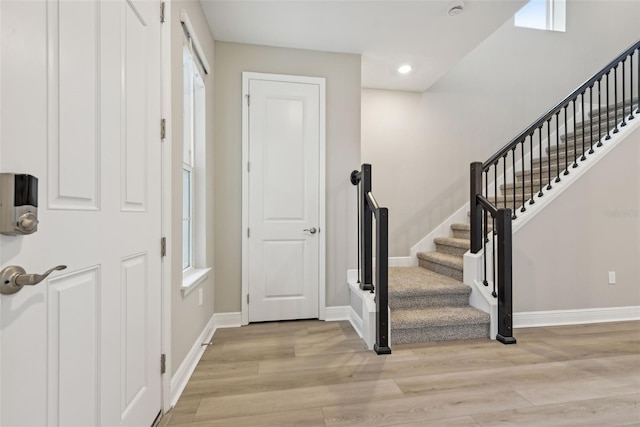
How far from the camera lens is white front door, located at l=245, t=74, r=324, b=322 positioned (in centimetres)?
279

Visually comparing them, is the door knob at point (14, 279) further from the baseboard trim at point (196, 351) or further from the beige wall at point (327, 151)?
the beige wall at point (327, 151)

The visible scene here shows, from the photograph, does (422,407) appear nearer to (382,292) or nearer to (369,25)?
(382,292)

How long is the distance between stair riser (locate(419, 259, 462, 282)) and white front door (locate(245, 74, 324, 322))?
4.78 ft

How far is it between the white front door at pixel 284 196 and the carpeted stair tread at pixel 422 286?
0.78 metres

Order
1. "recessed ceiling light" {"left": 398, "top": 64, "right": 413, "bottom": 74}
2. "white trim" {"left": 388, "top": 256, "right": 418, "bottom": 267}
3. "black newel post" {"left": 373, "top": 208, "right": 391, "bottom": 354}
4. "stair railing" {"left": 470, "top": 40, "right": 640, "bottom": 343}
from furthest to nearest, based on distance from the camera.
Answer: "white trim" {"left": 388, "top": 256, "right": 418, "bottom": 267}, "recessed ceiling light" {"left": 398, "top": 64, "right": 413, "bottom": 74}, "stair railing" {"left": 470, "top": 40, "right": 640, "bottom": 343}, "black newel post" {"left": 373, "top": 208, "right": 391, "bottom": 354}

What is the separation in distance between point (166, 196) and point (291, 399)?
1.35m

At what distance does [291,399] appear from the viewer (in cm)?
164

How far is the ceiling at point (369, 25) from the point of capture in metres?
2.28

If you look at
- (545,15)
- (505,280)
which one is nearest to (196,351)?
(505,280)

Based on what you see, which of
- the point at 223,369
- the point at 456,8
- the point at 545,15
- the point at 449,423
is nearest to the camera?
the point at 449,423

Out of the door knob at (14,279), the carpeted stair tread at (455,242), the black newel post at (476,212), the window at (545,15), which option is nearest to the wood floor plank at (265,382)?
the door knob at (14,279)

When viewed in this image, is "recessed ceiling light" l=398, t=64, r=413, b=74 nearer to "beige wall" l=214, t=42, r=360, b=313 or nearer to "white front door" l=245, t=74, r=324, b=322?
"beige wall" l=214, t=42, r=360, b=313

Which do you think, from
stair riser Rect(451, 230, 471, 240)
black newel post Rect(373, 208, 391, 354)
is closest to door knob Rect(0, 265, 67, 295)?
black newel post Rect(373, 208, 391, 354)

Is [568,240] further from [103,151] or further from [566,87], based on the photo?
[103,151]
